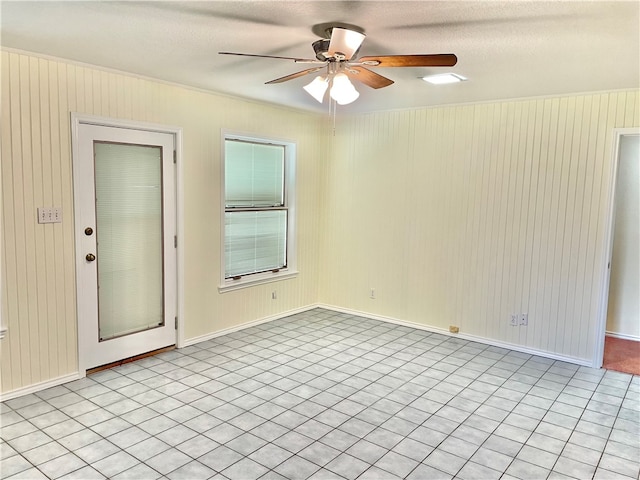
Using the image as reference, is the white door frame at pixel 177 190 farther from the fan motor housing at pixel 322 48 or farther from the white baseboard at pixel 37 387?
the fan motor housing at pixel 322 48

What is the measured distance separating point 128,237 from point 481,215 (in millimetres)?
3244

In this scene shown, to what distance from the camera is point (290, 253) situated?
17.6 feet

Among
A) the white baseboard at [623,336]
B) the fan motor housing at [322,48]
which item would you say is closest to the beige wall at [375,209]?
the white baseboard at [623,336]

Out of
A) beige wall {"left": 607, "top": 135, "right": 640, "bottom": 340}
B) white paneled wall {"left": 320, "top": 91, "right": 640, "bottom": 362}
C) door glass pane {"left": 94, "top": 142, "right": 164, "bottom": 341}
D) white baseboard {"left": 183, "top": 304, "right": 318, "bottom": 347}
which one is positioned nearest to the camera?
door glass pane {"left": 94, "top": 142, "right": 164, "bottom": 341}

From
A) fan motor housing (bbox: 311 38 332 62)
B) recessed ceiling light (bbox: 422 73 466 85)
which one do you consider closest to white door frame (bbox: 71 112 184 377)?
fan motor housing (bbox: 311 38 332 62)

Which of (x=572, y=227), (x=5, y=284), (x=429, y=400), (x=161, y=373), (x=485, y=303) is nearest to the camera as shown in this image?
(x=5, y=284)

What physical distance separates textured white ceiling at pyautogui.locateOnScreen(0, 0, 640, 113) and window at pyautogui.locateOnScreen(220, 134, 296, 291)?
3.68 feet

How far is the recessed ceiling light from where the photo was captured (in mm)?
3367

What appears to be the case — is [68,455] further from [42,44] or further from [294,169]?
[294,169]

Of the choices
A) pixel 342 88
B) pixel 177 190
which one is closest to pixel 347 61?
pixel 342 88

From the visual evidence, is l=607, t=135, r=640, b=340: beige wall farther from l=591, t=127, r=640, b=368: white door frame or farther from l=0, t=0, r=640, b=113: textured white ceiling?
l=0, t=0, r=640, b=113: textured white ceiling

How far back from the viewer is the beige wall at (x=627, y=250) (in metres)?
4.72

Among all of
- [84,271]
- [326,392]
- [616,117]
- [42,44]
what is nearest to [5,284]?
[84,271]

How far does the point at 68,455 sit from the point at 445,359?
295 centimetres
